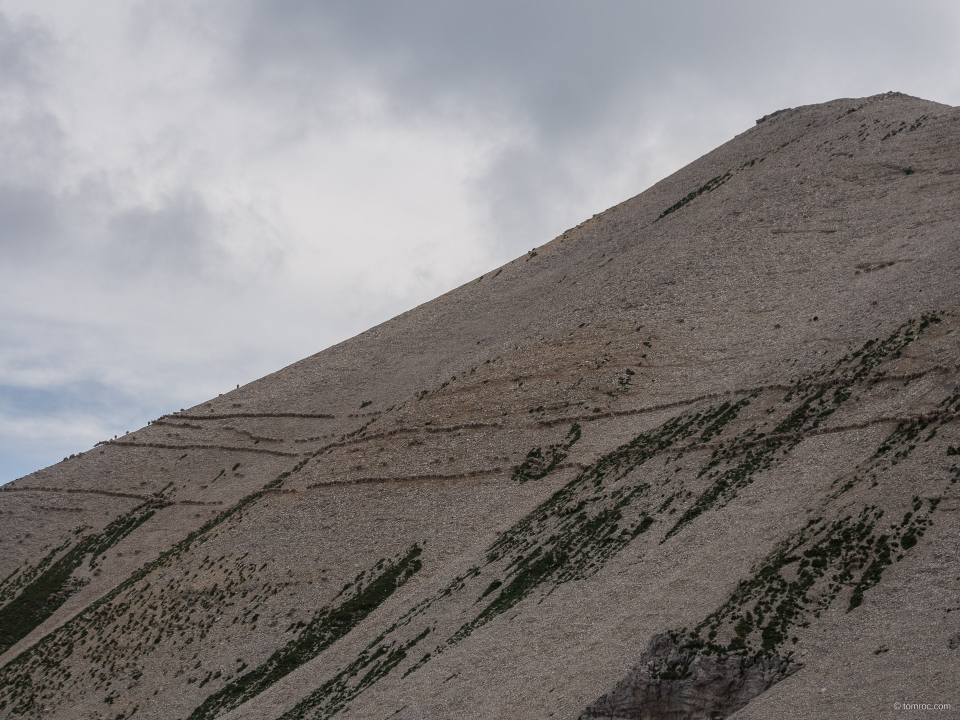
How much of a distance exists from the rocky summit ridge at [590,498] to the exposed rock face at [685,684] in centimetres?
10

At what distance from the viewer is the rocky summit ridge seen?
33.2 m

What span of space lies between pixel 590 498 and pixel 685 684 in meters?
22.2

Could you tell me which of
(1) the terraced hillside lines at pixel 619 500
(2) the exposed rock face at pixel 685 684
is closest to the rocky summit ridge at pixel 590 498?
(2) the exposed rock face at pixel 685 684

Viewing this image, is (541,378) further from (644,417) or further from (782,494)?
(782,494)

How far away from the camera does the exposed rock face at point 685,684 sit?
3050 cm

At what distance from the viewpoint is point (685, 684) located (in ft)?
103

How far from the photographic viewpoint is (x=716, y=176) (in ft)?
337

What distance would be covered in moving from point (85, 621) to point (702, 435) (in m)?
40.4

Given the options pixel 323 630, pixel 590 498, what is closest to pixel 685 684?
pixel 590 498

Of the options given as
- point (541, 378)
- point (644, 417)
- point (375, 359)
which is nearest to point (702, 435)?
point (644, 417)

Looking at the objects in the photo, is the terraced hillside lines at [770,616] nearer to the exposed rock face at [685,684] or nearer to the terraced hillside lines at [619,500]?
the exposed rock face at [685,684]

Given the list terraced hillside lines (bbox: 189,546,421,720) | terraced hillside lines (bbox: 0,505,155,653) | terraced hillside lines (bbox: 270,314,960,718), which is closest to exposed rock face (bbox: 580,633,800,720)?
terraced hillside lines (bbox: 270,314,960,718)

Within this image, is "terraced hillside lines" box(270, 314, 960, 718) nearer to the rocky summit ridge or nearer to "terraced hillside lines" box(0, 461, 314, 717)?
the rocky summit ridge

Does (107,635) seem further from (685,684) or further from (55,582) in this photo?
(685,684)
